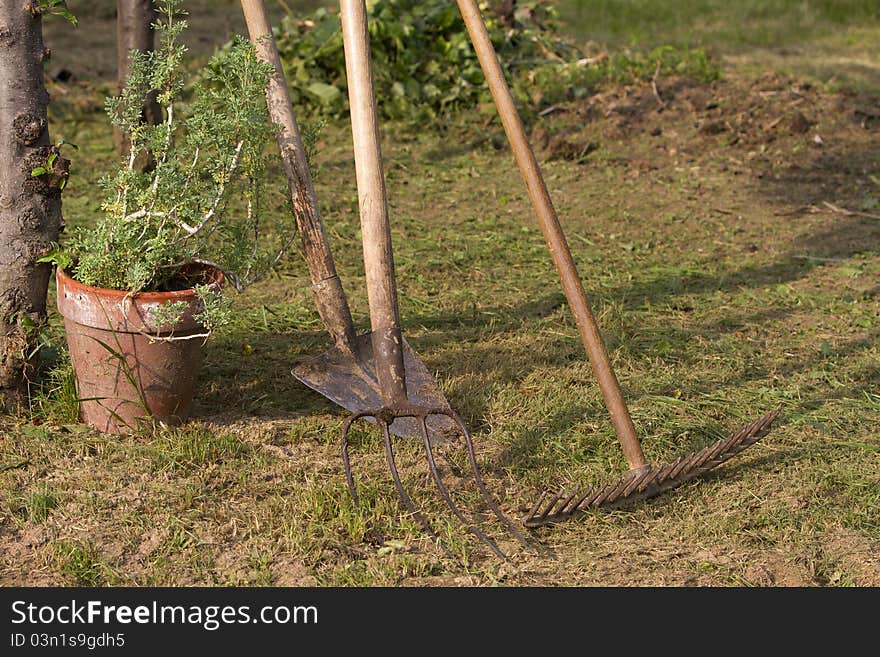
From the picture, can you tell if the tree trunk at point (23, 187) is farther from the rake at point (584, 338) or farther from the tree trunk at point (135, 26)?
the tree trunk at point (135, 26)

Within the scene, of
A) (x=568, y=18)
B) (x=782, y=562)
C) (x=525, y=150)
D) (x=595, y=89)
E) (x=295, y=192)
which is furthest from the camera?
(x=568, y=18)

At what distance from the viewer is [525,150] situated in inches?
128

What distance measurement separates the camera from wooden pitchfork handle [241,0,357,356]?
3477mm

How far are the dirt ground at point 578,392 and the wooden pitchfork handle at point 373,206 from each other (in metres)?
0.29

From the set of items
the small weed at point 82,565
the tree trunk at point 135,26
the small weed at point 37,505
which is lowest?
the small weed at point 37,505

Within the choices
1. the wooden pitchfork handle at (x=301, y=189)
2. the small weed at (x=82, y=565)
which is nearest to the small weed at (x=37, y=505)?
the small weed at (x=82, y=565)

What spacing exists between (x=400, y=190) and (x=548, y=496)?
3.30m

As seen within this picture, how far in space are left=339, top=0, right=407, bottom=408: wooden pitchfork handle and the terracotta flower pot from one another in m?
0.51

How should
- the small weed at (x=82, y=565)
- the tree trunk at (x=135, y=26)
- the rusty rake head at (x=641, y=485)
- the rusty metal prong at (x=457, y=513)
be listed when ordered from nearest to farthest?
the small weed at (x=82, y=565)
the rusty metal prong at (x=457, y=513)
the rusty rake head at (x=641, y=485)
the tree trunk at (x=135, y=26)

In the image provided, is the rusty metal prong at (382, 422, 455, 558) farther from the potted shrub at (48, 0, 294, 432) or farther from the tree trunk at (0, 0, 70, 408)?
the tree trunk at (0, 0, 70, 408)

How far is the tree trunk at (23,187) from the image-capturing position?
11.0 feet

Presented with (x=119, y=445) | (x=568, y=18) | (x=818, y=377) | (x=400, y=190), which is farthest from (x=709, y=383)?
(x=568, y=18)

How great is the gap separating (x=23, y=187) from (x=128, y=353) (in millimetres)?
647

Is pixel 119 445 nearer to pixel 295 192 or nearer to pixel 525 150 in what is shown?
pixel 295 192
